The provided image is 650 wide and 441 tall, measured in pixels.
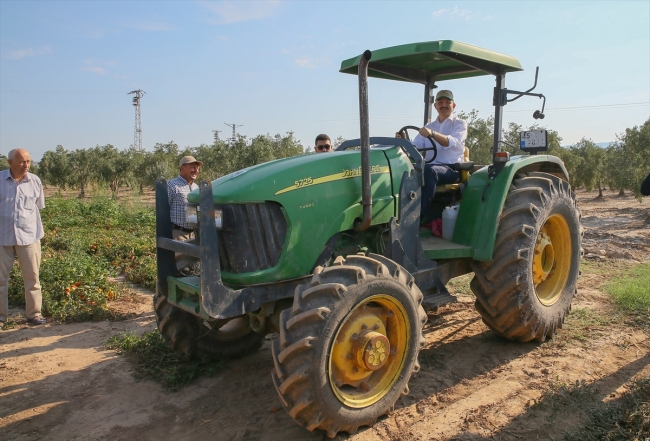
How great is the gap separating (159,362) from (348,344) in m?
2.12

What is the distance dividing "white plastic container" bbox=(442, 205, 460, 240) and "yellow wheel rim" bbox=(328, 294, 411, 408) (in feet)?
4.49

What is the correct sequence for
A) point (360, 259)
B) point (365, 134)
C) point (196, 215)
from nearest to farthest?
point (360, 259) → point (365, 134) → point (196, 215)

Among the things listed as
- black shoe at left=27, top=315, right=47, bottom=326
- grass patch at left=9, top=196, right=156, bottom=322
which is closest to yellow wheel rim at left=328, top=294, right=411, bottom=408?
grass patch at left=9, top=196, right=156, bottom=322

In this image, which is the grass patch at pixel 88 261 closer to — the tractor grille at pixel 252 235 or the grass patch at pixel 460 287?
the tractor grille at pixel 252 235

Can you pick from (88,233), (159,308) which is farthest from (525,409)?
(88,233)

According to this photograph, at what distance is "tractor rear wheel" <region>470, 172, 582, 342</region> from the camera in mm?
4328

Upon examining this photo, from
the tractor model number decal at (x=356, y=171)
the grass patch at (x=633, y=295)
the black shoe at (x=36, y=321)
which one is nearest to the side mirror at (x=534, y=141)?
the tractor model number decal at (x=356, y=171)

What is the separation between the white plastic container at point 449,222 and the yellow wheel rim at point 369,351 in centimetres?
137

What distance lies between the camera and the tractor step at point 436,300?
13.4 feet

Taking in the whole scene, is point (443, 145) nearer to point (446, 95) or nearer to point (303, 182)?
point (446, 95)

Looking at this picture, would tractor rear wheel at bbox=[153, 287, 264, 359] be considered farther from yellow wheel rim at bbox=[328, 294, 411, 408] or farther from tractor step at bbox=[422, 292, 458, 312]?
tractor step at bbox=[422, 292, 458, 312]

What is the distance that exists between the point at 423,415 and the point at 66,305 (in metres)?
4.58

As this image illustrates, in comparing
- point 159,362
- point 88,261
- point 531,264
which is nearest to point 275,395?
point 159,362

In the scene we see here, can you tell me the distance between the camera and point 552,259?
5.02 m
